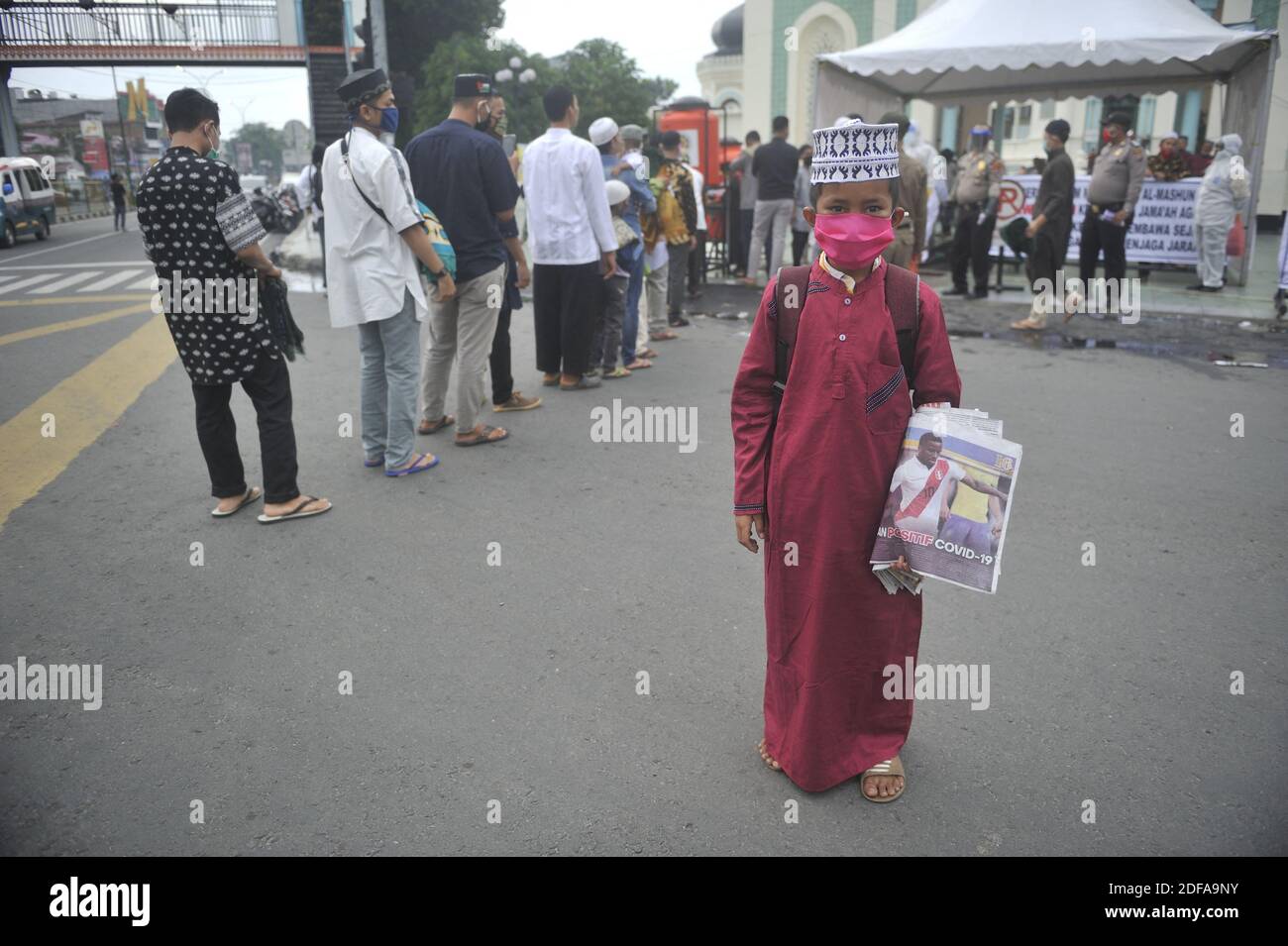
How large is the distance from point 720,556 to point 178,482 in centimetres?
319

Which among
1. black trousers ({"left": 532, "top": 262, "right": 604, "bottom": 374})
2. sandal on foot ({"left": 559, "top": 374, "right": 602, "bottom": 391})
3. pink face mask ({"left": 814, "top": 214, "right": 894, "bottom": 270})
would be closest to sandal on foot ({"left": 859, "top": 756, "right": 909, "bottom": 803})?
pink face mask ({"left": 814, "top": 214, "right": 894, "bottom": 270})

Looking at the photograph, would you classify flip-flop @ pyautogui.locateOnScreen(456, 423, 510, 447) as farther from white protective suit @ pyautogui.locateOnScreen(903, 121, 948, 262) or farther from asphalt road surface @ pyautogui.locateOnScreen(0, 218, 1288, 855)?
white protective suit @ pyautogui.locateOnScreen(903, 121, 948, 262)

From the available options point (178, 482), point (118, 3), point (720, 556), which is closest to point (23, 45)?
point (118, 3)

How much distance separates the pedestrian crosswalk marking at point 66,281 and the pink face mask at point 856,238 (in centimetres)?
1484

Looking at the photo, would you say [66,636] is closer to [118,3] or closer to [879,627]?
[879,627]

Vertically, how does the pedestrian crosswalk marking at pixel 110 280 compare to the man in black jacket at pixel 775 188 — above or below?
below

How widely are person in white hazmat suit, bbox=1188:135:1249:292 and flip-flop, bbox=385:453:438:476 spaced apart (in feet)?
34.1

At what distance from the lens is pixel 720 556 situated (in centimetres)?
429

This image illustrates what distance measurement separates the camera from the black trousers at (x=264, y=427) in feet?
15.0

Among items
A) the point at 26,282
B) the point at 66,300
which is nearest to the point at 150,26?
the point at 26,282

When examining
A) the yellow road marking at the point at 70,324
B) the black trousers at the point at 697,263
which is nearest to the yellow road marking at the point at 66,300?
the yellow road marking at the point at 70,324

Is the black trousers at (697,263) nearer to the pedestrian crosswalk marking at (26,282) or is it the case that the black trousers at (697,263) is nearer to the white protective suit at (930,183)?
the white protective suit at (930,183)

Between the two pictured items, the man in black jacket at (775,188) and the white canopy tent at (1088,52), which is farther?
the man in black jacket at (775,188)

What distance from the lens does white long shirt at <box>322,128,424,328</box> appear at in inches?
187
